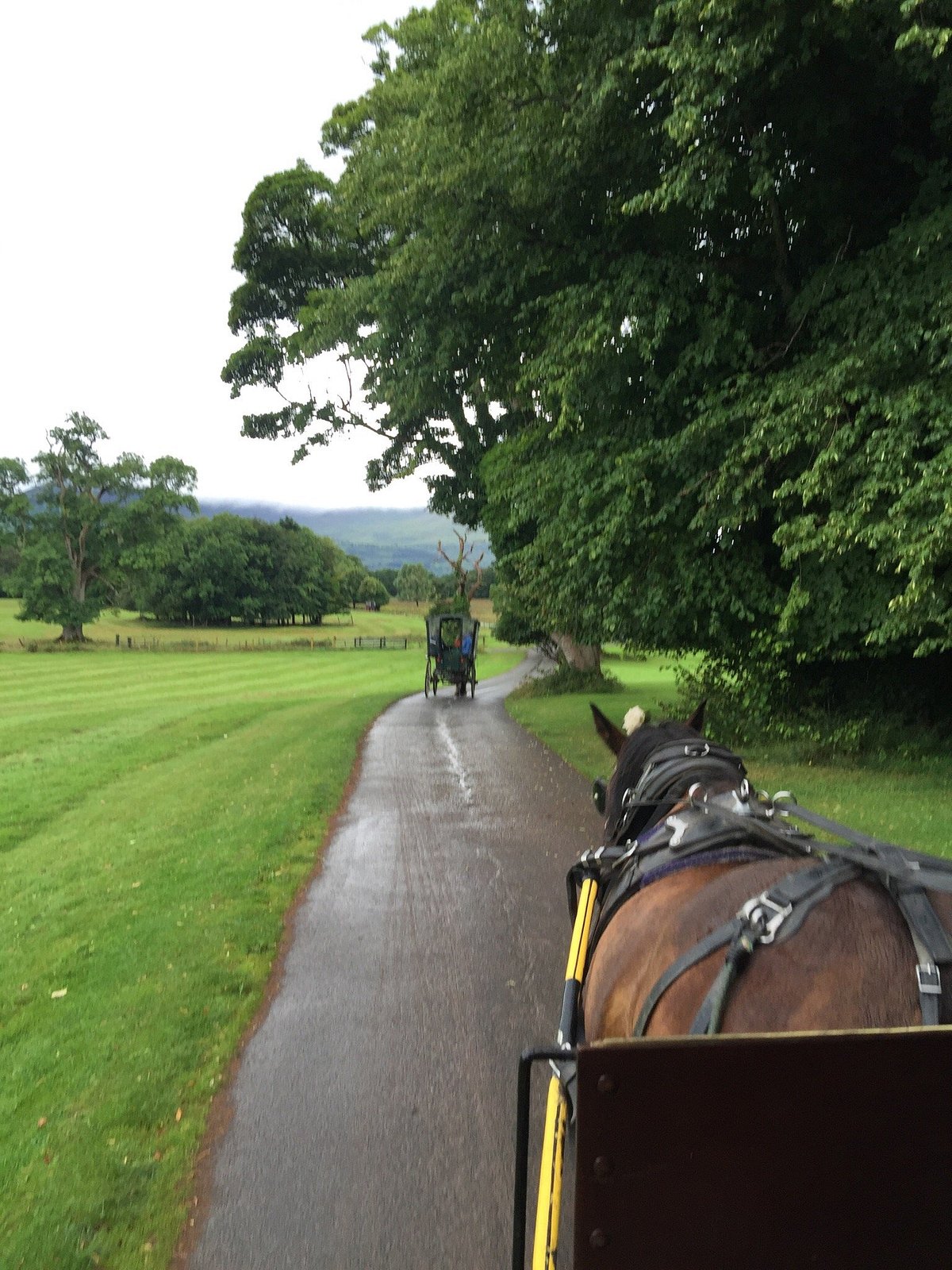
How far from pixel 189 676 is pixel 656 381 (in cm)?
2795

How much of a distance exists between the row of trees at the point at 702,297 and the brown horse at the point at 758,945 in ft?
19.3

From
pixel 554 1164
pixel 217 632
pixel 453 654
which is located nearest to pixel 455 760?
pixel 554 1164

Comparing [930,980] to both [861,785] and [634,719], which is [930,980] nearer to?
[634,719]

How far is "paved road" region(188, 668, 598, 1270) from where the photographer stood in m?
2.65

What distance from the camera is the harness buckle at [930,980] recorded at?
5.19 ft

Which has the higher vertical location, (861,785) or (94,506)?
(94,506)

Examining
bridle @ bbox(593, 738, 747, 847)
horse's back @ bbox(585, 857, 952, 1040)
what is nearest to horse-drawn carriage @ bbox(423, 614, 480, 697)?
bridle @ bbox(593, 738, 747, 847)

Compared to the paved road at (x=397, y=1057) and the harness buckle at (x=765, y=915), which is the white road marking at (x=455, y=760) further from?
the harness buckle at (x=765, y=915)

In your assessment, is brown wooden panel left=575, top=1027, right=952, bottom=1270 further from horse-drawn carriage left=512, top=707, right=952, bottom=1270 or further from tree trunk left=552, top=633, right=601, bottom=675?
tree trunk left=552, top=633, right=601, bottom=675

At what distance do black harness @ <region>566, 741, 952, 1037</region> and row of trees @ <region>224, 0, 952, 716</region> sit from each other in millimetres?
5203

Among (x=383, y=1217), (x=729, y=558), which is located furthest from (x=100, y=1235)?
(x=729, y=558)

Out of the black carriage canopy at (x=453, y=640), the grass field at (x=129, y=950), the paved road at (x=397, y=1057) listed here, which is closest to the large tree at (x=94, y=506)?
the black carriage canopy at (x=453, y=640)

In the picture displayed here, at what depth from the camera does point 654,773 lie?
3211 mm

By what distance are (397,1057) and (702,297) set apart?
9603mm
